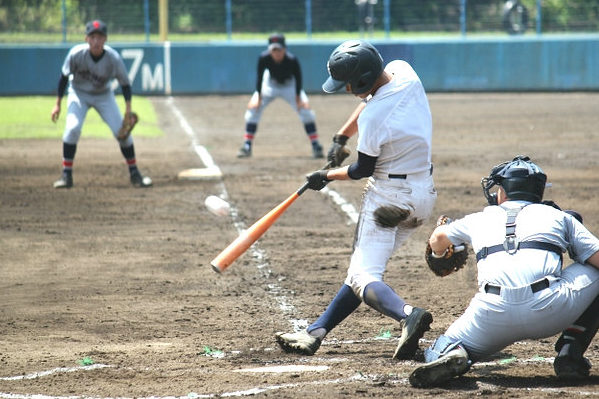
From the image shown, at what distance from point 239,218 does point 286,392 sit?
6160 millimetres

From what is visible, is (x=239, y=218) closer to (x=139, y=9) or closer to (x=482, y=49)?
(x=482, y=49)

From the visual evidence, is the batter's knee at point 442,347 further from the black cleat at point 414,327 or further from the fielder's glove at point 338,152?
the fielder's glove at point 338,152

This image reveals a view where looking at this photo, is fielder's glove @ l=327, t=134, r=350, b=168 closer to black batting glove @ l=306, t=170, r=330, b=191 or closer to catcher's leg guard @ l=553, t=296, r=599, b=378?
black batting glove @ l=306, t=170, r=330, b=191

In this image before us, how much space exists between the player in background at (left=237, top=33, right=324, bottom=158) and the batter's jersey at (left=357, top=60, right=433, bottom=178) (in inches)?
Answer: 407

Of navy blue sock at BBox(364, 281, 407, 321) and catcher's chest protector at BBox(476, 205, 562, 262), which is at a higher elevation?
catcher's chest protector at BBox(476, 205, 562, 262)

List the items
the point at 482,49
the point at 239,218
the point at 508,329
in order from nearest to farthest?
the point at 508,329, the point at 239,218, the point at 482,49

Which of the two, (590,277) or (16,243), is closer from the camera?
(590,277)

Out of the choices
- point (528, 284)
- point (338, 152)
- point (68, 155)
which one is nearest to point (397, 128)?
point (338, 152)

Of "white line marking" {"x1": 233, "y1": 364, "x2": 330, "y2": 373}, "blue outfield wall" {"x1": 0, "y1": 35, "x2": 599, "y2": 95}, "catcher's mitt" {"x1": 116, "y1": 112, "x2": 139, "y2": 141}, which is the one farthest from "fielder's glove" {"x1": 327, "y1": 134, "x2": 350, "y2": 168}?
"blue outfield wall" {"x1": 0, "y1": 35, "x2": 599, "y2": 95}

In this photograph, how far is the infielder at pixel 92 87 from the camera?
13078mm

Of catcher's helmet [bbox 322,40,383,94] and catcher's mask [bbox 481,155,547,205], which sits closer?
catcher's mask [bbox 481,155,547,205]

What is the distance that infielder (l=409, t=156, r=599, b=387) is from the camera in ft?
17.3

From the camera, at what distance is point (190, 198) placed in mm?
12867

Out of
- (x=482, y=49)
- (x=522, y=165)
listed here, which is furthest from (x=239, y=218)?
(x=482, y=49)
